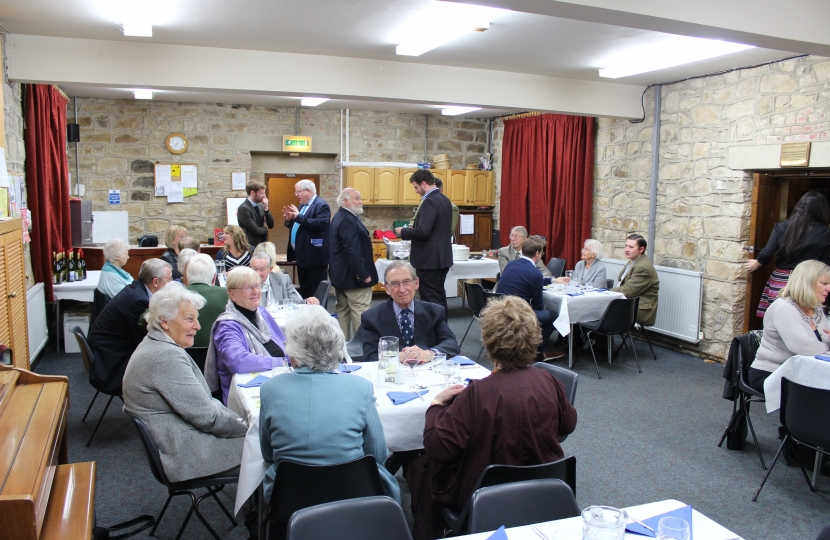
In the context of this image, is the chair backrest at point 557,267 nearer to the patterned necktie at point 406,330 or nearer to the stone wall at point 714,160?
the stone wall at point 714,160

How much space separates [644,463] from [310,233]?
4.12 meters

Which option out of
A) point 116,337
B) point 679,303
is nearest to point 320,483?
Result: point 116,337

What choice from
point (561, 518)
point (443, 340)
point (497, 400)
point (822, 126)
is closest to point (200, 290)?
point (443, 340)

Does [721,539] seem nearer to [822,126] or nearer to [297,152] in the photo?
[822,126]

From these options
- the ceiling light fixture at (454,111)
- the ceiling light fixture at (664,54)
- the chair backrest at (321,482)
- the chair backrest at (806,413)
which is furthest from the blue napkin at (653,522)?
the ceiling light fixture at (454,111)

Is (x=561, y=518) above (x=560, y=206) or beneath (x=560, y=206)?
beneath

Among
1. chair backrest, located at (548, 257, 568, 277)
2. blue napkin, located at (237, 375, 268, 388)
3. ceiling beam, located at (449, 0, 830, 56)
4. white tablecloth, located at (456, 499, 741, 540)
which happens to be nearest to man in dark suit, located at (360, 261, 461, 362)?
blue napkin, located at (237, 375, 268, 388)

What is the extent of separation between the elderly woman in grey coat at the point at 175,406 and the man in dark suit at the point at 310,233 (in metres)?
3.99

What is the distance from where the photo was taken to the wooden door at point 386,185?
10023 millimetres

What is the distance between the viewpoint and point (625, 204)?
775 cm

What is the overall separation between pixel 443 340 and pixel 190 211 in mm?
6637

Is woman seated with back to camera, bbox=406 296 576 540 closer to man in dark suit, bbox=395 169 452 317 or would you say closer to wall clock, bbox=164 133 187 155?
man in dark suit, bbox=395 169 452 317

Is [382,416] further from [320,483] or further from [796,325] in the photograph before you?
[796,325]

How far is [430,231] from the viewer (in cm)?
639
